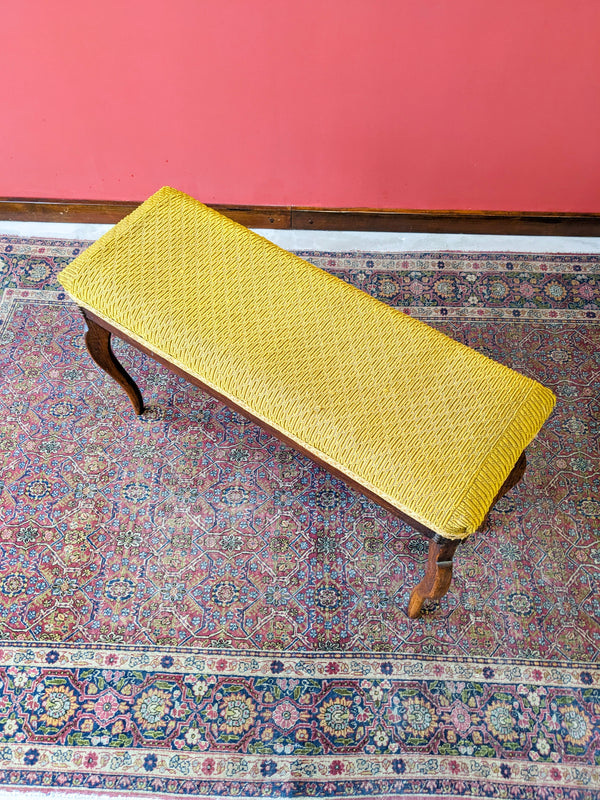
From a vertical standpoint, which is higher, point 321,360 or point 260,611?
point 321,360

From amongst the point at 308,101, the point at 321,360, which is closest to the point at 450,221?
the point at 308,101

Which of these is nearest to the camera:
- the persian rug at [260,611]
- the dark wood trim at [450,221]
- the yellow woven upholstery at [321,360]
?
the yellow woven upholstery at [321,360]

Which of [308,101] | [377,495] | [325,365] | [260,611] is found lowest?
[260,611]

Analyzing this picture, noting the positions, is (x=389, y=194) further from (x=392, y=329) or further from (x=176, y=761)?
(x=176, y=761)

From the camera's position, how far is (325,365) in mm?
1209

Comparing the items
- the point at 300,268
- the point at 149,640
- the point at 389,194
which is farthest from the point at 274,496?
the point at 389,194

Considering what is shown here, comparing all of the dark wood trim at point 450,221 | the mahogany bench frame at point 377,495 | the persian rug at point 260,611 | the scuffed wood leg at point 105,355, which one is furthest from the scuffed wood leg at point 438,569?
the dark wood trim at point 450,221

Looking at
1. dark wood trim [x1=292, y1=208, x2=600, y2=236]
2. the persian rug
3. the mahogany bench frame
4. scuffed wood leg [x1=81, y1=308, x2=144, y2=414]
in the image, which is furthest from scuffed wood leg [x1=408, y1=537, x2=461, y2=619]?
dark wood trim [x1=292, y1=208, x2=600, y2=236]

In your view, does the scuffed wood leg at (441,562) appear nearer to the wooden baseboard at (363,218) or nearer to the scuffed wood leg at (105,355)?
the scuffed wood leg at (105,355)

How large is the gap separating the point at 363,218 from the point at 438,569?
3.73ft

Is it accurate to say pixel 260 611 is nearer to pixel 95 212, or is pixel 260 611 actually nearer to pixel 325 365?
pixel 325 365

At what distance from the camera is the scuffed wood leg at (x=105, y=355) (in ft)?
4.54

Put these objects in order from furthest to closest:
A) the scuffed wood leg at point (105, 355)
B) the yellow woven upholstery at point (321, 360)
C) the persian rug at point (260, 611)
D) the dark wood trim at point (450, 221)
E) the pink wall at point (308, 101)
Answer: the dark wood trim at point (450, 221), the pink wall at point (308, 101), the scuffed wood leg at point (105, 355), the persian rug at point (260, 611), the yellow woven upholstery at point (321, 360)

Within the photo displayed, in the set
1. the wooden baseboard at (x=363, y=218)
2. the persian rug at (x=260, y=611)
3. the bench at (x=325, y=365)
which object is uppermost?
the bench at (x=325, y=365)
